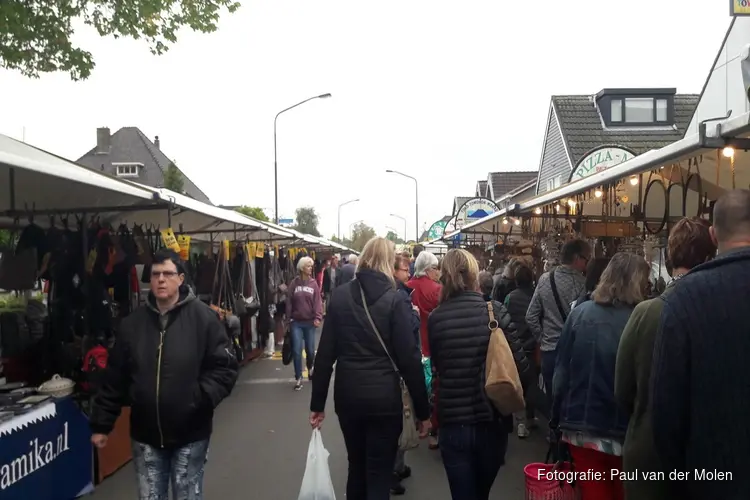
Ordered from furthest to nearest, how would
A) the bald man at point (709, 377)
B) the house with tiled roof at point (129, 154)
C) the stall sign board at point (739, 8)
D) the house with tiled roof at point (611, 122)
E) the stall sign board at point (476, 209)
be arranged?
the house with tiled roof at point (129, 154), the house with tiled roof at point (611, 122), the stall sign board at point (476, 209), the stall sign board at point (739, 8), the bald man at point (709, 377)

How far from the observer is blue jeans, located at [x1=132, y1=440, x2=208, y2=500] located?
10.5 ft

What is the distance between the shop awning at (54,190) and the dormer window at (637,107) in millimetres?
20663

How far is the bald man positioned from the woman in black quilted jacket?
1.45 m

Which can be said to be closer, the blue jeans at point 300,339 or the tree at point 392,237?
the tree at point 392,237

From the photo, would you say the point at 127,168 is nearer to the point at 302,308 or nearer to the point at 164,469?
the point at 302,308

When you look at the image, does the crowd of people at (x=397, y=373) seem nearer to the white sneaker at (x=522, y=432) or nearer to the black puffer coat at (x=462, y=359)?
the black puffer coat at (x=462, y=359)

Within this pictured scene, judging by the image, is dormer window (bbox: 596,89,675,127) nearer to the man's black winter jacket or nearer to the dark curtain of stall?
the dark curtain of stall

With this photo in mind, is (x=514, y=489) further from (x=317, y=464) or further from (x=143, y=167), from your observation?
(x=143, y=167)

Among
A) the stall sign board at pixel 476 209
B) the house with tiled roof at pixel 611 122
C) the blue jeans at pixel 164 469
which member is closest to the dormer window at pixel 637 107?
the house with tiled roof at pixel 611 122

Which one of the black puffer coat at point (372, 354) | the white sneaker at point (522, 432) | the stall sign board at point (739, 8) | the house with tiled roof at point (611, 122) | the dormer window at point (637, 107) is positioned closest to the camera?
the black puffer coat at point (372, 354)

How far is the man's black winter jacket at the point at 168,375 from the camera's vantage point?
3.12 meters

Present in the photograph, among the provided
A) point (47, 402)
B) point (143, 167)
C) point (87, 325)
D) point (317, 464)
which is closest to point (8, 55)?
point (87, 325)

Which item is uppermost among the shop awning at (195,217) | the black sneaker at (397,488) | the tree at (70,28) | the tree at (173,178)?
the tree at (173,178)

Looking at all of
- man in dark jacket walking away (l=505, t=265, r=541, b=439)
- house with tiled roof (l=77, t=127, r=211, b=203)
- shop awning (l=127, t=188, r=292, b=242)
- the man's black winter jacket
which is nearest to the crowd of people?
the man's black winter jacket
